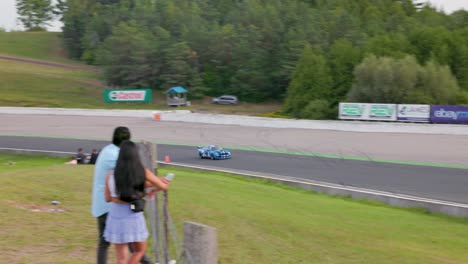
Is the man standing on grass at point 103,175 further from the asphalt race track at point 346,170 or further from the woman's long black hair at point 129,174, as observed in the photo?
the asphalt race track at point 346,170

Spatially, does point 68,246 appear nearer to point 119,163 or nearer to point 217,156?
point 119,163

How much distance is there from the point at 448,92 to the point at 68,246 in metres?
54.2

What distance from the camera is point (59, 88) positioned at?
7556 cm

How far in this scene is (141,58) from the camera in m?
81.6

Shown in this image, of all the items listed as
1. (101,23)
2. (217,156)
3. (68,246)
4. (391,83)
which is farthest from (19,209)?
(101,23)

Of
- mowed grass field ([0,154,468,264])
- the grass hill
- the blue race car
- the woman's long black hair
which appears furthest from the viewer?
the grass hill

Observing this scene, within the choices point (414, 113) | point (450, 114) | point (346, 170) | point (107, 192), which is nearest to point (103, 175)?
point (107, 192)

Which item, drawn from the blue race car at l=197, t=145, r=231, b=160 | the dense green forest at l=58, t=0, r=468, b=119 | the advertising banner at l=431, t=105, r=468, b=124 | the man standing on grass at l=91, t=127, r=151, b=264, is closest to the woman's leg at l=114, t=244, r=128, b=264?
the man standing on grass at l=91, t=127, r=151, b=264

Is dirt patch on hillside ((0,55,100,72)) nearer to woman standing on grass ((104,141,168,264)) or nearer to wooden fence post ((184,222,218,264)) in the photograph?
woman standing on grass ((104,141,168,264))

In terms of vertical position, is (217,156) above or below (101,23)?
below

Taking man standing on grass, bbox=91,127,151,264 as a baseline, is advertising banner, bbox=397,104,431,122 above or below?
below

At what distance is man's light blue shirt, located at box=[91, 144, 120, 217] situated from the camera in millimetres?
7047

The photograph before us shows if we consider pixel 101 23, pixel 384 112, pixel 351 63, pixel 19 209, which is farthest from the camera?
pixel 101 23

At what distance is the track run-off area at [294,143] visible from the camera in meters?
24.8
